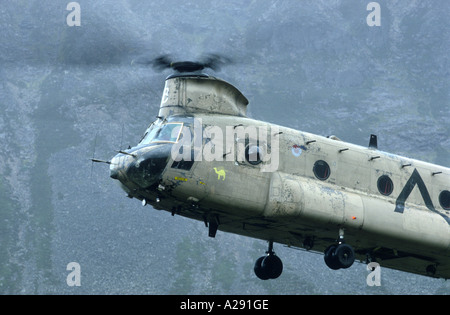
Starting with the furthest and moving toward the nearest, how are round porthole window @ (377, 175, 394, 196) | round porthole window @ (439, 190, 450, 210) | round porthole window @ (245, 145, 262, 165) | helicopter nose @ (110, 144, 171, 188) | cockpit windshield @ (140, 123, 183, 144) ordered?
round porthole window @ (439, 190, 450, 210)
round porthole window @ (377, 175, 394, 196)
round porthole window @ (245, 145, 262, 165)
cockpit windshield @ (140, 123, 183, 144)
helicopter nose @ (110, 144, 171, 188)

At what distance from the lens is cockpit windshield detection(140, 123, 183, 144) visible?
19984 millimetres

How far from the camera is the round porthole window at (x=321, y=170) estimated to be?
2131 cm

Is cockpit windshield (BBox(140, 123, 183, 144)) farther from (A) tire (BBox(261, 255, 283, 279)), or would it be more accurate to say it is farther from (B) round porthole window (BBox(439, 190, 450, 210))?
(B) round porthole window (BBox(439, 190, 450, 210))

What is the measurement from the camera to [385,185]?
22.3 metres

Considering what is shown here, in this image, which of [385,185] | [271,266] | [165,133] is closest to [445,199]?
[385,185]

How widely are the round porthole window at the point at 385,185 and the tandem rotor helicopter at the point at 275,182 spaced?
0.04 metres

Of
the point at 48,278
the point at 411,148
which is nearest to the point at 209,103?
the point at 48,278

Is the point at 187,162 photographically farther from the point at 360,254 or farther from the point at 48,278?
the point at 48,278

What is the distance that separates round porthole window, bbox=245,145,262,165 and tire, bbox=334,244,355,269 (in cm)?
385

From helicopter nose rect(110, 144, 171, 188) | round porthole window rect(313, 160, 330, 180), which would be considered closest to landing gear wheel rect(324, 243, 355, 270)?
round porthole window rect(313, 160, 330, 180)

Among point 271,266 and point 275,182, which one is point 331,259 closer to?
point 275,182

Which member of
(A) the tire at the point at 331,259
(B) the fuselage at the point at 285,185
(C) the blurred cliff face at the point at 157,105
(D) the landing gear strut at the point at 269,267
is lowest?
(A) the tire at the point at 331,259

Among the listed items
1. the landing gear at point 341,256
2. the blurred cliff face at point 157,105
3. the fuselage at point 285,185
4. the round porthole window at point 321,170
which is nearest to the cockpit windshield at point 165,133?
the fuselage at point 285,185

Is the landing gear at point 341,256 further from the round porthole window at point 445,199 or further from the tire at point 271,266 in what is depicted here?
the round porthole window at point 445,199
